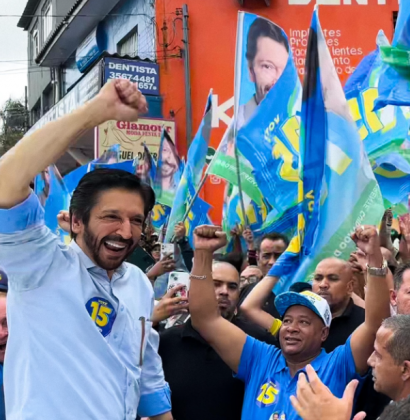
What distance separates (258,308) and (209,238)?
1.14 metres

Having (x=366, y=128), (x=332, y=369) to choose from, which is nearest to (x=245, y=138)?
(x=366, y=128)

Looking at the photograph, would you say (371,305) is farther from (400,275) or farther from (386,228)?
(386,228)

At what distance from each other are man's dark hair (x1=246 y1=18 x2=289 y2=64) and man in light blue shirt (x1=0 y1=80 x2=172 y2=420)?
5.40 meters

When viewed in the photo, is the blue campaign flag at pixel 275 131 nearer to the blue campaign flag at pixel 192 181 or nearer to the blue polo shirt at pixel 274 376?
the blue campaign flag at pixel 192 181

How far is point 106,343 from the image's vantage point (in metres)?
2.34

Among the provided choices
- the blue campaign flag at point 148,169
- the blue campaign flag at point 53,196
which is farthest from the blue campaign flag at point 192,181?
the blue campaign flag at point 148,169

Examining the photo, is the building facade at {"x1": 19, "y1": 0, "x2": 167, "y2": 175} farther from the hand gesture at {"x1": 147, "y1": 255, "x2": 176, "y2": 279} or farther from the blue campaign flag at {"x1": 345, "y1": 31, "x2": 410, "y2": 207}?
the hand gesture at {"x1": 147, "y1": 255, "x2": 176, "y2": 279}

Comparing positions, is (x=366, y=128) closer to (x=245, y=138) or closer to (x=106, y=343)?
(x=245, y=138)

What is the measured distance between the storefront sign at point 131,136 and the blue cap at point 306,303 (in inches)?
410

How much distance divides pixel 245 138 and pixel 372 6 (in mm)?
10061

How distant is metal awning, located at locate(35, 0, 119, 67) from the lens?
60.0 ft

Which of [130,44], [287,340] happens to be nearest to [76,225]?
[287,340]

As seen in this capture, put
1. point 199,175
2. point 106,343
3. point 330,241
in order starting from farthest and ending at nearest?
1. point 199,175
2. point 330,241
3. point 106,343

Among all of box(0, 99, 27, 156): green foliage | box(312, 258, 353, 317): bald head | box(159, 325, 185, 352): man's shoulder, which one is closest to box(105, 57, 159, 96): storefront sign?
box(312, 258, 353, 317): bald head
